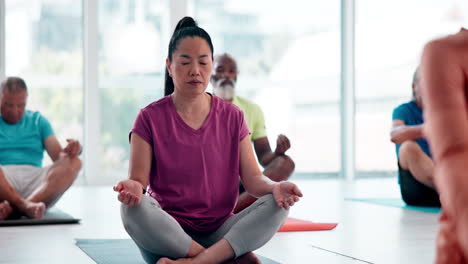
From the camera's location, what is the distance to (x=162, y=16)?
733 centimetres

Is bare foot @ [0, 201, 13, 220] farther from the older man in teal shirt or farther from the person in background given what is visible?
the person in background

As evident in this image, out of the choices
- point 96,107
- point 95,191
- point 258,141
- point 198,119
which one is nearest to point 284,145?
point 258,141

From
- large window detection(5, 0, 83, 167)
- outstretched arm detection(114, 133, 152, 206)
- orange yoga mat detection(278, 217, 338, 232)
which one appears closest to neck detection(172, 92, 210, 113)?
outstretched arm detection(114, 133, 152, 206)

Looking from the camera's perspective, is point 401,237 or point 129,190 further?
point 401,237

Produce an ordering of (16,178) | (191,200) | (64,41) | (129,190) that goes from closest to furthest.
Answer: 1. (129,190)
2. (191,200)
3. (16,178)
4. (64,41)

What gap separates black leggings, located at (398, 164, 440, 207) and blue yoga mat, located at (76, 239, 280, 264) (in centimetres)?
215

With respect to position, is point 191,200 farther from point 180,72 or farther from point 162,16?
point 162,16

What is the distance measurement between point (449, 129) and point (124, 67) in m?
6.37

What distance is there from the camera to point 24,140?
14.1ft

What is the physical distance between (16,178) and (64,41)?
10.1ft

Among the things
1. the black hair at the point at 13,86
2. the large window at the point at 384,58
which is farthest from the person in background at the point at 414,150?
the large window at the point at 384,58

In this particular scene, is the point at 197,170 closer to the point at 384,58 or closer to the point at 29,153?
the point at 29,153

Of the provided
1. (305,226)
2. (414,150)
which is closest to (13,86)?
(305,226)

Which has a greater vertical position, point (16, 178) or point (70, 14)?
point (70, 14)
